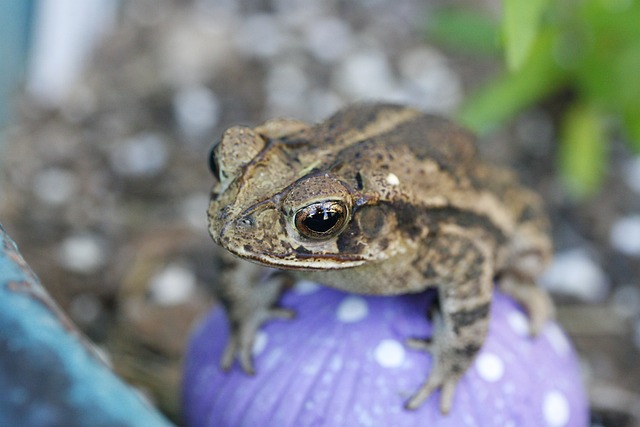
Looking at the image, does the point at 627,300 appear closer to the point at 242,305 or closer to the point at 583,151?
the point at 583,151

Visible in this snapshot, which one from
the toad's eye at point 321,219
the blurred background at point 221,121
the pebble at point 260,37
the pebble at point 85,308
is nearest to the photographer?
the toad's eye at point 321,219

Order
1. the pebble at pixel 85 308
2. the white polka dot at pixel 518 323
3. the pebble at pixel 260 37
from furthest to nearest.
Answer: the pebble at pixel 260 37 < the pebble at pixel 85 308 < the white polka dot at pixel 518 323

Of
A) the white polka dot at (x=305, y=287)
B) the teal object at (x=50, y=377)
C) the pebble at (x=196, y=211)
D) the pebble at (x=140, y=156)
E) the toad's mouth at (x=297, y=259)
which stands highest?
the teal object at (x=50, y=377)

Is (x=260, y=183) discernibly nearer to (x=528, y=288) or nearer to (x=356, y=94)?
(x=528, y=288)

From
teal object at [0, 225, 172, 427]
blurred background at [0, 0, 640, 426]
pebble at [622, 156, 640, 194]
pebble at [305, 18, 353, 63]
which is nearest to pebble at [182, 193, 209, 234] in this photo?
blurred background at [0, 0, 640, 426]

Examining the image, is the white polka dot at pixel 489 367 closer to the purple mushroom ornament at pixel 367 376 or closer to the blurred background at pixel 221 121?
the purple mushroom ornament at pixel 367 376

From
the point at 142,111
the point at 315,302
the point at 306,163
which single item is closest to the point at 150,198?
the point at 142,111

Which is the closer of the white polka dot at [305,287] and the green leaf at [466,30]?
the white polka dot at [305,287]

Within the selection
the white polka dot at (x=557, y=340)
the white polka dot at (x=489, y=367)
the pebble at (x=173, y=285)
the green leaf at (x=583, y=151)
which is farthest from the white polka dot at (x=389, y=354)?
the green leaf at (x=583, y=151)

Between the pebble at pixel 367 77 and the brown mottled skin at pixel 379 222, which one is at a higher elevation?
the brown mottled skin at pixel 379 222
